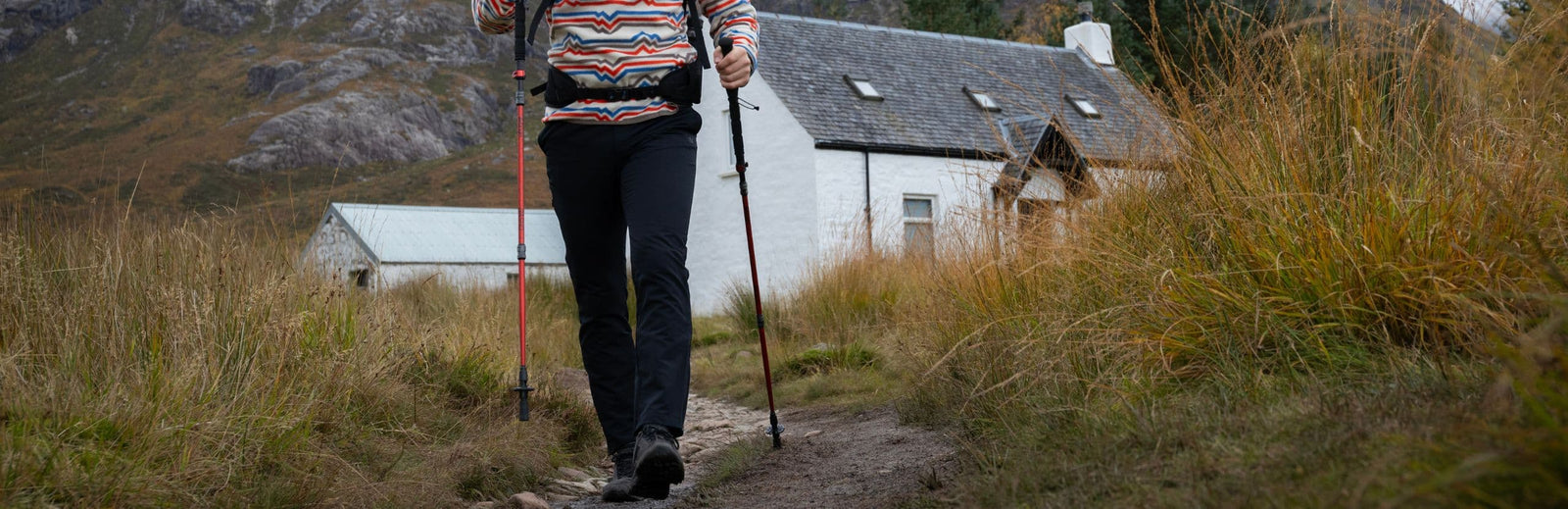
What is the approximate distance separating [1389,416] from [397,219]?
3252 cm

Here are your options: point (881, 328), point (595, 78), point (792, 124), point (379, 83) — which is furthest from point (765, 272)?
point (379, 83)

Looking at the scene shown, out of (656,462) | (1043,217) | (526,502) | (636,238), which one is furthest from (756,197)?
(656,462)

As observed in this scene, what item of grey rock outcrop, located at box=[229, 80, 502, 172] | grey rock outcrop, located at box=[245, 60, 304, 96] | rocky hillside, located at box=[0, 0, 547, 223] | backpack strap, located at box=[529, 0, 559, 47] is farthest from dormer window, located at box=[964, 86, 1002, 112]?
grey rock outcrop, located at box=[245, 60, 304, 96]

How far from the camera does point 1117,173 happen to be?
4.27m

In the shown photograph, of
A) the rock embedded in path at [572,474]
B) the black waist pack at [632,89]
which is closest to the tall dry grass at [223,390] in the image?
the rock embedded in path at [572,474]

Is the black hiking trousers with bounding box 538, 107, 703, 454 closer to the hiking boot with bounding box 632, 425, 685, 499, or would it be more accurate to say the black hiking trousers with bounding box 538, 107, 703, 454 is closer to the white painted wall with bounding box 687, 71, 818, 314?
the hiking boot with bounding box 632, 425, 685, 499

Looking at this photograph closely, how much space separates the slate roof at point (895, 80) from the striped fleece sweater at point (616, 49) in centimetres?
1463

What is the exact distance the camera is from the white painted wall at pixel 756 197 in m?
19.9

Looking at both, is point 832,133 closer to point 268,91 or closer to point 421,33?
point 268,91

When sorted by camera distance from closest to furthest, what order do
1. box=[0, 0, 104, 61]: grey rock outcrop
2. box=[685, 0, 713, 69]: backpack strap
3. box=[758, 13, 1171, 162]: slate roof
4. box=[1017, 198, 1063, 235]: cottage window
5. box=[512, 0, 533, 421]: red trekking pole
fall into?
box=[685, 0, 713, 69]: backpack strap
box=[512, 0, 533, 421]: red trekking pole
box=[1017, 198, 1063, 235]: cottage window
box=[758, 13, 1171, 162]: slate roof
box=[0, 0, 104, 61]: grey rock outcrop

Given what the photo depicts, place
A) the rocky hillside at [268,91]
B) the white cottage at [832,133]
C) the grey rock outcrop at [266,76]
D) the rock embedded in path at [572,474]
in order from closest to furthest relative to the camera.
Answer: the rock embedded in path at [572,474], the white cottage at [832,133], the rocky hillside at [268,91], the grey rock outcrop at [266,76]

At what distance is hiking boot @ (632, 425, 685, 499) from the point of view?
320 centimetres

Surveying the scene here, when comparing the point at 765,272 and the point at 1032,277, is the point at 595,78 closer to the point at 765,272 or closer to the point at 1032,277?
the point at 1032,277

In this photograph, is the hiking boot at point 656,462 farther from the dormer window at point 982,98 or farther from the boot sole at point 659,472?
the dormer window at point 982,98
